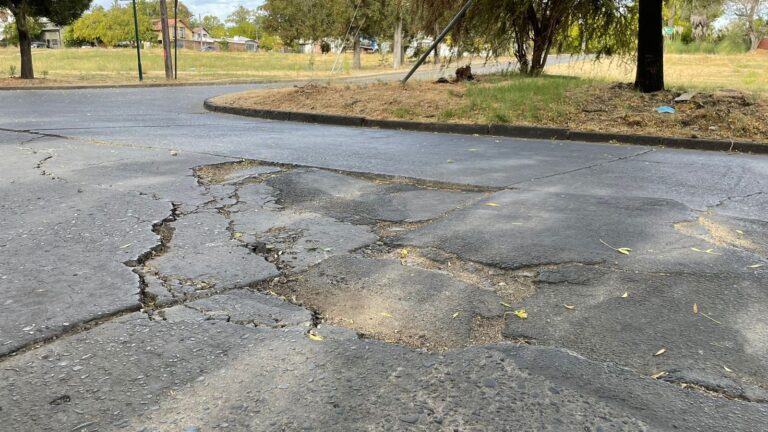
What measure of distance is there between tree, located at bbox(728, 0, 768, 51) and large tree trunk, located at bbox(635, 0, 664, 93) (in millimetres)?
51101

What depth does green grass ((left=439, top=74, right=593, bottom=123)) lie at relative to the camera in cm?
988

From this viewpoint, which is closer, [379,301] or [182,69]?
[379,301]

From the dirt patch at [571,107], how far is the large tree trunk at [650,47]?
14.5 inches

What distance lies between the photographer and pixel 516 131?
372 inches

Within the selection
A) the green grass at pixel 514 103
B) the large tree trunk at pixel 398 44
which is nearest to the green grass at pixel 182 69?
the large tree trunk at pixel 398 44

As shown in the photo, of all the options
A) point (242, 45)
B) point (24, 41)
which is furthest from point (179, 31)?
point (24, 41)

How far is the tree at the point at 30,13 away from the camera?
21.1m

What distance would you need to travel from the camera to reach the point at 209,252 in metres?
3.49

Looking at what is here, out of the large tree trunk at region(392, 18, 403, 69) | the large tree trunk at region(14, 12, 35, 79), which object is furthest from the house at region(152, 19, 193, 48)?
the large tree trunk at region(14, 12, 35, 79)

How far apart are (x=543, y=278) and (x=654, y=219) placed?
1635mm

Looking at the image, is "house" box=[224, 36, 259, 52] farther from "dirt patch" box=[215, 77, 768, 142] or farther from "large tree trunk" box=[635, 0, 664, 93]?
"large tree trunk" box=[635, 0, 664, 93]

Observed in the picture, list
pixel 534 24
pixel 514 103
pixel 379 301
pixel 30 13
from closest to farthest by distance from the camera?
pixel 379 301
pixel 514 103
pixel 534 24
pixel 30 13

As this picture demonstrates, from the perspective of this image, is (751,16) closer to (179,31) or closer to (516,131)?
(516,131)

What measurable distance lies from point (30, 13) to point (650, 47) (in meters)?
21.9
